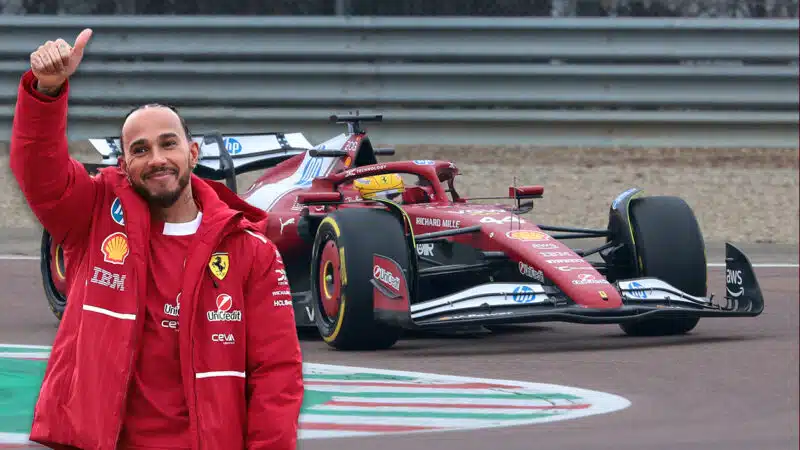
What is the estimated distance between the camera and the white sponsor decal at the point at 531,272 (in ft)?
32.2

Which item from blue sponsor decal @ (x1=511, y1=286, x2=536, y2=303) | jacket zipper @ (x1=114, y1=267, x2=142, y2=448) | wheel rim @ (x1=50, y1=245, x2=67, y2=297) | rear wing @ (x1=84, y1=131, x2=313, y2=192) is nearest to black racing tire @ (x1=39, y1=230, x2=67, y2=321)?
wheel rim @ (x1=50, y1=245, x2=67, y2=297)

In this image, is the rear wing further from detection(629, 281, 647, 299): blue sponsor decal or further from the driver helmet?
detection(629, 281, 647, 299): blue sponsor decal

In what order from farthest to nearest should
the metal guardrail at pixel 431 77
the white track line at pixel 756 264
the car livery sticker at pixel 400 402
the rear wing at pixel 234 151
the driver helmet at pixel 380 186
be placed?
the metal guardrail at pixel 431 77 → the white track line at pixel 756 264 → the rear wing at pixel 234 151 → the driver helmet at pixel 380 186 → the car livery sticker at pixel 400 402

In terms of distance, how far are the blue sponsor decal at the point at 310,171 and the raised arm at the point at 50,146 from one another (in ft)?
25.1

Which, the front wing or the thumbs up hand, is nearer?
the thumbs up hand

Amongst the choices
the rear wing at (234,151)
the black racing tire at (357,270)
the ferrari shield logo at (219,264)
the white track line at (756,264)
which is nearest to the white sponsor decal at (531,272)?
the black racing tire at (357,270)

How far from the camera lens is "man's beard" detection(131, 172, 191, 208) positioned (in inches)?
152

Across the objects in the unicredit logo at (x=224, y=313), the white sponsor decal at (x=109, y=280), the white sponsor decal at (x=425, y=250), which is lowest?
the white sponsor decal at (x=425, y=250)

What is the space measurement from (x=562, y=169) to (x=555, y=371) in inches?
319

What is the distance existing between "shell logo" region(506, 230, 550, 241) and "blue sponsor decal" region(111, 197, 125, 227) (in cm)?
632

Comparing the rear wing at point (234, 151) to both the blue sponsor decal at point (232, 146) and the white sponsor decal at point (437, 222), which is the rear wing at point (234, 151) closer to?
the blue sponsor decal at point (232, 146)

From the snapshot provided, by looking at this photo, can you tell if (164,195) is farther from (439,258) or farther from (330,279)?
(439,258)

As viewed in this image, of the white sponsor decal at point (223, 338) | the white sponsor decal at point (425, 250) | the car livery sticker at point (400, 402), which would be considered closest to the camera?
the white sponsor decal at point (223, 338)

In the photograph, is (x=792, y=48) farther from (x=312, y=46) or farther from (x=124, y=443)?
(x=124, y=443)
